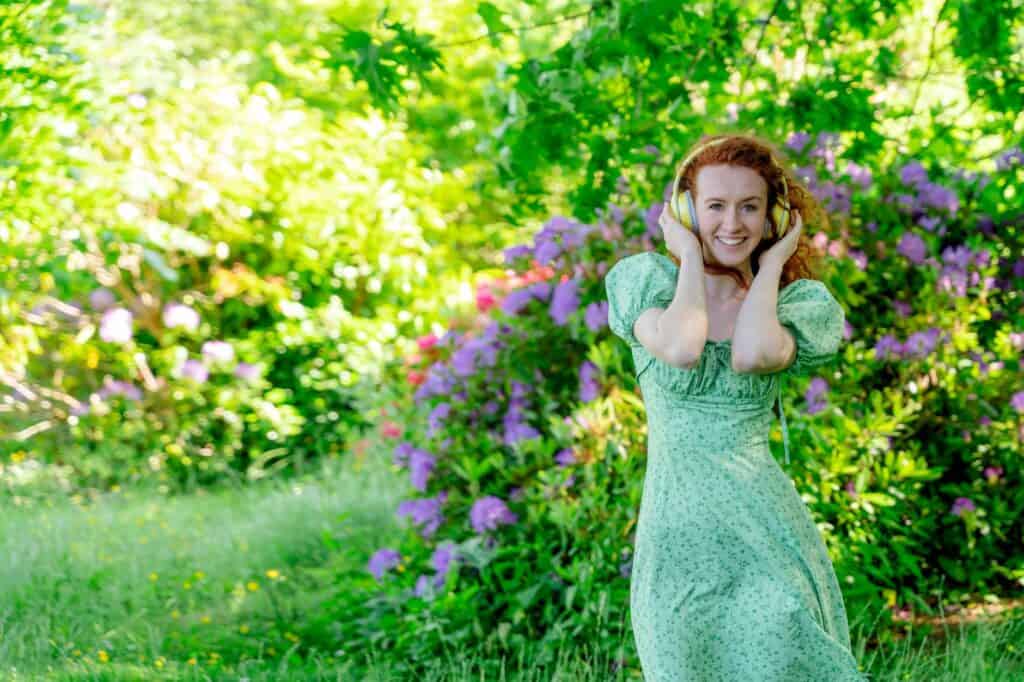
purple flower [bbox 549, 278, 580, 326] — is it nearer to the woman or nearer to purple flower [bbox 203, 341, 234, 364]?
the woman

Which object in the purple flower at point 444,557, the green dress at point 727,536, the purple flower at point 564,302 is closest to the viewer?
the green dress at point 727,536

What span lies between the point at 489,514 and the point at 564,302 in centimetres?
74

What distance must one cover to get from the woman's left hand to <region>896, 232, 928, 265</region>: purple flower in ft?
7.07

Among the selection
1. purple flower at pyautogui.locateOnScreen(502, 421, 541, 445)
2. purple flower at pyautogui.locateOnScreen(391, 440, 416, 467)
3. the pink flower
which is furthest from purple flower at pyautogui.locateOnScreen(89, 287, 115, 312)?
purple flower at pyautogui.locateOnScreen(502, 421, 541, 445)

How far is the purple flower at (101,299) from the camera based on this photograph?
23.9 feet

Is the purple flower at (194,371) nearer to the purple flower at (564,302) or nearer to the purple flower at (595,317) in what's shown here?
the purple flower at (564,302)

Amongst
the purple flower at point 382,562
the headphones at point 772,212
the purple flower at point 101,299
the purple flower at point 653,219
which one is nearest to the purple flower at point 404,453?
the purple flower at point 382,562

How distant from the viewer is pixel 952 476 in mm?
4422

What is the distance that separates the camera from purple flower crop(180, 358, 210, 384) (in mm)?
7281

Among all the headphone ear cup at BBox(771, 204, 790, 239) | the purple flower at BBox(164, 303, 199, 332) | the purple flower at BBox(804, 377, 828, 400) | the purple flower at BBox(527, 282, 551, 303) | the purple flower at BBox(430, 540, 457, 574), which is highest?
the headphone ear cup at BBox(771, 204, 790, 239)

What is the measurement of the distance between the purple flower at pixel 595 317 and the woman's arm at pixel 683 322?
1.73 metres

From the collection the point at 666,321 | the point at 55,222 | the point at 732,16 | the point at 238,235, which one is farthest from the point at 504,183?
the point at 238,235

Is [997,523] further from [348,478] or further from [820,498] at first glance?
[348,478]

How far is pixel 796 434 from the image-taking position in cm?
391
